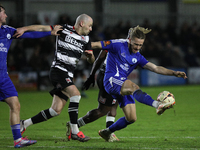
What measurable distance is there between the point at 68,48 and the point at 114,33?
43.7ft

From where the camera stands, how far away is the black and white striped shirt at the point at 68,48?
18.1 ft

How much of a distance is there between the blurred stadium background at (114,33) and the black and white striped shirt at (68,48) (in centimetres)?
1047

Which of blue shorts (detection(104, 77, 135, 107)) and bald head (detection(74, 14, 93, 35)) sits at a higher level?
bald head (detection(74, 14, 93, 35))

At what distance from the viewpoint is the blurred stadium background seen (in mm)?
16219

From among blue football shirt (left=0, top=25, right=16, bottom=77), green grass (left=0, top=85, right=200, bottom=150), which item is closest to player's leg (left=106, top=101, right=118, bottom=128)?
green grass (left=0, top=85, right=200, bottom=150)

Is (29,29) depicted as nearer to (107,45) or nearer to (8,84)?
(8,84)

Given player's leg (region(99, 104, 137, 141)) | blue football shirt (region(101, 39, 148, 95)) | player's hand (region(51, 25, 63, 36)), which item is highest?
player's hand (region(51, 25, 63, 36))

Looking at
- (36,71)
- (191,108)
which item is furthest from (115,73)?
(36,71)

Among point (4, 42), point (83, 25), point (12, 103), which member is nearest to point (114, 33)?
point (83, 25)

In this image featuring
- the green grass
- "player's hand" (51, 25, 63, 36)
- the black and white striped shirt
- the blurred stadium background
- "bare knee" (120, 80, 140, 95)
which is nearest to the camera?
"bare knee" (120, 80, 140, 95)

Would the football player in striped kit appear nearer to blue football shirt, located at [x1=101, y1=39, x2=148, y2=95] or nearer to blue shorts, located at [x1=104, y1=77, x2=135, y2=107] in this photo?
blue football shirt, located at [x1=101, y1=39, x2=148, y2=95]

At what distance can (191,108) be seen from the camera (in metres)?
9.93

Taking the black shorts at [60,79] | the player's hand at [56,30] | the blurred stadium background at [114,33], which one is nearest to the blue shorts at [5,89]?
the black shorts at [60,79]

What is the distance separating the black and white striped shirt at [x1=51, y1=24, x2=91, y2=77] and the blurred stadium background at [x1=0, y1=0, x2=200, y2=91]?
10.5 meters
